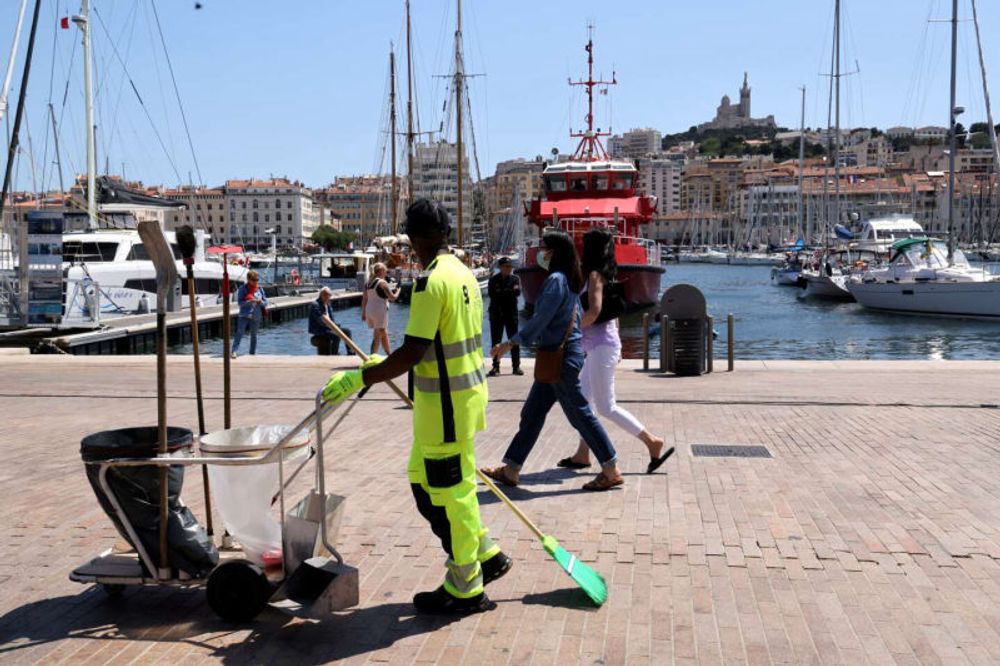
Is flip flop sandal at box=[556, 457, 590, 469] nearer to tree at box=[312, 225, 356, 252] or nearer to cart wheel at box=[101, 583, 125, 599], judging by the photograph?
cart wheel at box=[101, 583, 125, 599]

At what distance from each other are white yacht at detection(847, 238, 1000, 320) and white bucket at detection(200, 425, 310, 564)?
1546 inches

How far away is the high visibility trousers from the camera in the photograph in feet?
15.0

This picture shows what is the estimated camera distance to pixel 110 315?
30.2 metres

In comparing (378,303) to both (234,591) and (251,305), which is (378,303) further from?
(234,591)

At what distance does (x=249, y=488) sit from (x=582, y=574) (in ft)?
5.17

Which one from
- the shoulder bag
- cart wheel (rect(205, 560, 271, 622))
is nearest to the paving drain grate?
the shoulder bag

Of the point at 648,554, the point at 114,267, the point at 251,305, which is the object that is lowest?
the point at 648,554

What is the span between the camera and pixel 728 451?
334 inches

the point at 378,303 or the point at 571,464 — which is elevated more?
the point at 378,303

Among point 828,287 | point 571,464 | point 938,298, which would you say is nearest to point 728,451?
point 571,464

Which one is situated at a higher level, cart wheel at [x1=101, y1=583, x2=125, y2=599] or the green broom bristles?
the green broom bristles

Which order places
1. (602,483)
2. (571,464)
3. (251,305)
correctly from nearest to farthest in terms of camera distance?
(602,483) < (571,464) < (251,305)

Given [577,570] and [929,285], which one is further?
[929,285]

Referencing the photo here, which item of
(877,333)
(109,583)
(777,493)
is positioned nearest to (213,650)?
(109,583)
